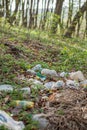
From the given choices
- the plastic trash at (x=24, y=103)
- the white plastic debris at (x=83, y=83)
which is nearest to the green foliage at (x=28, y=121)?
the plastic trash at (x=24, y=103)

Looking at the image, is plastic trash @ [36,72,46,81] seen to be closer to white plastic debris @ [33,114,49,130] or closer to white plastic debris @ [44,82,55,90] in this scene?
white plastic debris @ [44,82,55,90]

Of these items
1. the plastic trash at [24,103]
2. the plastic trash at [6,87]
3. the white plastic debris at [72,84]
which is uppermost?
the plastic trash at [24,103]

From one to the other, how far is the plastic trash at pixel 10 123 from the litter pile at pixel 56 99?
2cm

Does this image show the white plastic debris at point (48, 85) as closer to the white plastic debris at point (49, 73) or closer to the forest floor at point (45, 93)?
the forest floor at point (45, 93)

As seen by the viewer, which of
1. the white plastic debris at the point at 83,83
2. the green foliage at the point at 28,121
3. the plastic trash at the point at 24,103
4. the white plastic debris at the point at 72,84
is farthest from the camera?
the white plastic debris at the point at 83,83

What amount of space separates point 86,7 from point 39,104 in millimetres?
9431

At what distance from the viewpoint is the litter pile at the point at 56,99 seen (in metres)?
4.16

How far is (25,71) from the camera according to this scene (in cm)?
645

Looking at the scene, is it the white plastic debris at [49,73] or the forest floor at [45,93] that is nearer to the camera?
the forest floor at [45,93]

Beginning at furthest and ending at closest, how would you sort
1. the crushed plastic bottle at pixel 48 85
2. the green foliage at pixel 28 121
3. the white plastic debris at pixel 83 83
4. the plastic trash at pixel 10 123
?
the white plastic debris at pixel 83 83 < the crushed plastic bottle at pixel 48 85 < the green foliage at pixel 28 121 < the plastic trash at pixel 10 123

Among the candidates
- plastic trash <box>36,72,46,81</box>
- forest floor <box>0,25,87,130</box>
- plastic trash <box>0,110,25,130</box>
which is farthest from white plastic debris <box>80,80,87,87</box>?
plastic trash <box>0,110,25,130</box>

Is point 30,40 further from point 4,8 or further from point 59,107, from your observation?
point 59,107

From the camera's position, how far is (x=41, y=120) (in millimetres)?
4191

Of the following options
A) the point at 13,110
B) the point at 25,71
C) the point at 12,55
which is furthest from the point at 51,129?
the point at 12,55
